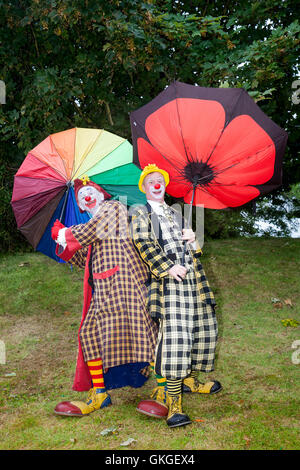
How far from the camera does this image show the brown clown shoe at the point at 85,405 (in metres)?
3.60

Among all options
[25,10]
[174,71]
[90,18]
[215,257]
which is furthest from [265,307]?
[25,10]

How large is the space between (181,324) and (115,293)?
60 centimetres

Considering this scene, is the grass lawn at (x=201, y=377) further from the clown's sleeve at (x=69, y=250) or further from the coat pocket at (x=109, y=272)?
the clown's sleeve at (x=69, y=250)

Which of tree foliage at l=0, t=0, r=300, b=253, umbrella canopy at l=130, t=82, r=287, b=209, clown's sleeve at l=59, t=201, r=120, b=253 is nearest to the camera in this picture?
umbrella canopy at l=130, t=82, r=287, b=209

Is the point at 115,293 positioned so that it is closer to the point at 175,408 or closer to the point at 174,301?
the point at 174,301

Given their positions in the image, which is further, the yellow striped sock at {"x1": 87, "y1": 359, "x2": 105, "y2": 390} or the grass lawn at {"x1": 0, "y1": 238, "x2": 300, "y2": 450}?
the yellow striped sock at {"x1": 87, "y1": 359, "x2": 105, "y2": 390}

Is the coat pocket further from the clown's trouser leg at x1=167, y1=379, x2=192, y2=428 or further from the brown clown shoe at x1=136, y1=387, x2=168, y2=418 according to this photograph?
the brown clown shoe at x1=136, y1=387, x2=168, y2=418

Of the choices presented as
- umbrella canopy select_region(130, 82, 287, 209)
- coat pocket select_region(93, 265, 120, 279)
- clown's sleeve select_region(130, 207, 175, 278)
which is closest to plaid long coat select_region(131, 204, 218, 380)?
clown's sleeve select_region(130, 207, 175, 278)

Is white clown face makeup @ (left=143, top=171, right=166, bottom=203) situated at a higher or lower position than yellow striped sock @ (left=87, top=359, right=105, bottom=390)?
higher

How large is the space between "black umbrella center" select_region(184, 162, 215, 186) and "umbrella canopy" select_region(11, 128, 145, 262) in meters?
0.53

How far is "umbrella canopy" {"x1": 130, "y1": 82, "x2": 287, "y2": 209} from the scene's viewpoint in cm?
336

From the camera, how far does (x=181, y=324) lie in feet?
10.8

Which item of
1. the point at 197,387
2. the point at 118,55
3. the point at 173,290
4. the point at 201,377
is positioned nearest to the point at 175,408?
the point at 197,387

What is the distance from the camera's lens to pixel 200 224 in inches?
163
